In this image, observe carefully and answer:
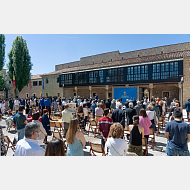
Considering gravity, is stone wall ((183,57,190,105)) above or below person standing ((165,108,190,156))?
above

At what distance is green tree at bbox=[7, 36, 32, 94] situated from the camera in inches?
1136

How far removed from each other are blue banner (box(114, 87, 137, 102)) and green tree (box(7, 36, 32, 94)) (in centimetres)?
2089

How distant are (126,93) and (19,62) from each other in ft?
76.7

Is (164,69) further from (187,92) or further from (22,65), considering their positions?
(22,65)

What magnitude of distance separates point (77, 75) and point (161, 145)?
23.4m

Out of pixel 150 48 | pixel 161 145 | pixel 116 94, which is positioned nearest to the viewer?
pixel 161 145

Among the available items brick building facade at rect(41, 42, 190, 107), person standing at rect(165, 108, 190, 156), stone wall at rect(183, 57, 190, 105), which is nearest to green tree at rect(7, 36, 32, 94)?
brick building facade at rect(41, 42, 190, 107)

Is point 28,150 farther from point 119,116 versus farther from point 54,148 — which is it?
point 119,116

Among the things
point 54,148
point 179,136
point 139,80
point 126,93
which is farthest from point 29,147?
point 139,80

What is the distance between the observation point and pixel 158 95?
23.0 metres

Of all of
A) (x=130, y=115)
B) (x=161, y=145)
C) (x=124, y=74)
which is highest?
(x=124, y=74)

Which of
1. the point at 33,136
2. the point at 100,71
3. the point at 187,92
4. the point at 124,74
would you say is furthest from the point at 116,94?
the point at 33,136

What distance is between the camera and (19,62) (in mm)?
29141

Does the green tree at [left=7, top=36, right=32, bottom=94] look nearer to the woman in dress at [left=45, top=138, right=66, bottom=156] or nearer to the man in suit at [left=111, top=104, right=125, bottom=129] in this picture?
the man in suit at [left=111, top=104, right=125, bottom=129]
